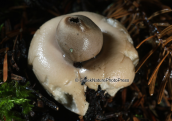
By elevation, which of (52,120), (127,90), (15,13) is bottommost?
(52,120)

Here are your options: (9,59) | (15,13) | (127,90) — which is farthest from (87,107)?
(15,13)

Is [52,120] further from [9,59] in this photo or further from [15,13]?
[15,13]

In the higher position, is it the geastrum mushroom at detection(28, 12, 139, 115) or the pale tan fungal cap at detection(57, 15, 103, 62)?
the pale tan fungal cap at detection(57, 15, 103, 62)

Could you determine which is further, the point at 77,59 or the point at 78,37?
the point at 77,59

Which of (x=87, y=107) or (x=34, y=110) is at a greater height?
(x=87, y=107)

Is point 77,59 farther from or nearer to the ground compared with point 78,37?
nearer to the ground

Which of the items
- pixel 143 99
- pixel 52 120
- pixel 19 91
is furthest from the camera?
pixel 143 99

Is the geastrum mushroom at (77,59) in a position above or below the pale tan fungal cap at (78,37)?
below

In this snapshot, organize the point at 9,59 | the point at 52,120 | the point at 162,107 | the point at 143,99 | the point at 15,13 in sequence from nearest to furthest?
the point at 52,120 < the point at 9,59 < the point at 143,99 < the point at 162,107 < the point at 15,13
